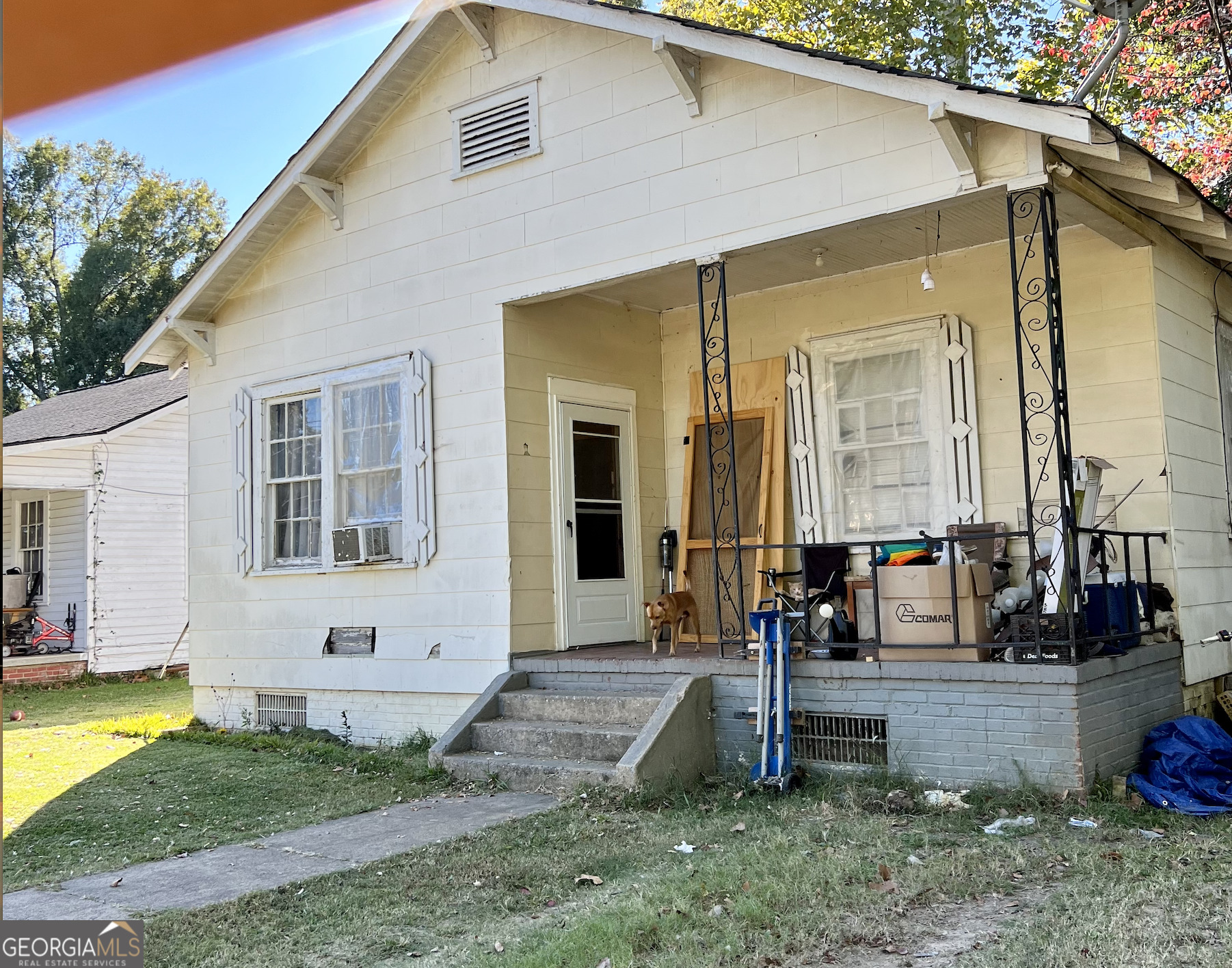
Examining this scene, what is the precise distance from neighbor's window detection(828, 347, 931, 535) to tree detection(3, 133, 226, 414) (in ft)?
103

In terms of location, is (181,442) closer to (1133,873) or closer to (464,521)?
(464,521)

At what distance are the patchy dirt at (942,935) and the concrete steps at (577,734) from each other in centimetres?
253

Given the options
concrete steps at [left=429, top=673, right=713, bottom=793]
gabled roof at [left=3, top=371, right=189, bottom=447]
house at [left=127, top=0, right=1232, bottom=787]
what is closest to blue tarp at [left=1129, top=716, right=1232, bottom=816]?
house at [left=127, top=0, right=1232, bottom=787]

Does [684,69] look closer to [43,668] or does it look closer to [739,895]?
[739,895]

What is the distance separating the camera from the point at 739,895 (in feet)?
15.3

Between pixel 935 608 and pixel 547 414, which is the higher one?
pixel 547 414

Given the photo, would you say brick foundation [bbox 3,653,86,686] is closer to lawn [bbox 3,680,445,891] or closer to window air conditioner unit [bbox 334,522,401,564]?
lawn [bbox 3,680,445,891]

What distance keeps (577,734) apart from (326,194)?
223 inches

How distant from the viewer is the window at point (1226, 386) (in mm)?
8844

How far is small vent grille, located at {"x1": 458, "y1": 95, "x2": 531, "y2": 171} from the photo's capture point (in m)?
9.08

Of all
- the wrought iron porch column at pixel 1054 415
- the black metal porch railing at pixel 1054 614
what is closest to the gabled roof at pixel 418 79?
the wrought iron porch column at pixel 1054 415

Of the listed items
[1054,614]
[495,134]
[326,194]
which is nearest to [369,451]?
[326,194]

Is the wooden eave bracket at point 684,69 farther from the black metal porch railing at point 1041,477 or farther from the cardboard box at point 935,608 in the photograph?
the cardboard box at point 935,608

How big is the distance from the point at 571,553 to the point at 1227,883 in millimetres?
5620
